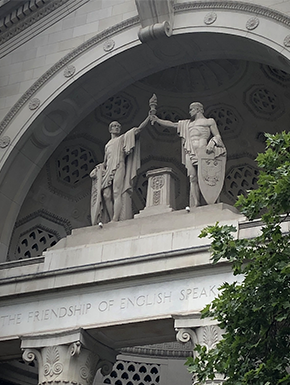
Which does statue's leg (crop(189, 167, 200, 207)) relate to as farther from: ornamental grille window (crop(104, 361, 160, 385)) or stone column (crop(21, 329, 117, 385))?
ornamental grille window (crop(104, 361, 160, 385))

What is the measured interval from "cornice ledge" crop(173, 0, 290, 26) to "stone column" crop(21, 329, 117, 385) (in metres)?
7.10

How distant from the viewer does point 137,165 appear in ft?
64.6

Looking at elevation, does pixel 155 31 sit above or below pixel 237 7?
below

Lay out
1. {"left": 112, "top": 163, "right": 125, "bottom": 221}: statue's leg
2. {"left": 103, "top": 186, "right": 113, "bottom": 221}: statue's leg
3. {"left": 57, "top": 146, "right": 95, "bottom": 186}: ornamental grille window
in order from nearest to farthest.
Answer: {"left": 112, "top": 163, "right": 125, "bottom": 221}: statue's leg
{"left": 103, "top": 186, "right": 113, "bottom": 221}: statue's leg
{"left": 57, "top": 146, "right": 95, "bottom": 186}: ornamental grille window

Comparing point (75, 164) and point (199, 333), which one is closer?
point (199, 333)

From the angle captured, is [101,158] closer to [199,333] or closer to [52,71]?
[52,71]

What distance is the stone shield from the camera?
60.2ft

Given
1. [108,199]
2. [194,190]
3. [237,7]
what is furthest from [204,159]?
[237,7]

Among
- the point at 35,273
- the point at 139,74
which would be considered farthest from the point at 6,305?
the point at 139,74

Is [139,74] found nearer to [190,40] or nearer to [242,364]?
[190,40]

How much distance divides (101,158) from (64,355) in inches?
254

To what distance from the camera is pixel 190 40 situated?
20.1 meters

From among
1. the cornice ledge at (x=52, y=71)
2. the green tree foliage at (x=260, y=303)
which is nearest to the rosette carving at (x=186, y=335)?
the green tree foliage at (x=260, y=303)

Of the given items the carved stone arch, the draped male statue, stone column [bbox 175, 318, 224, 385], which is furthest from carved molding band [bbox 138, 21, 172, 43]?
stone column [bbox 175, 318, 224, 385]
